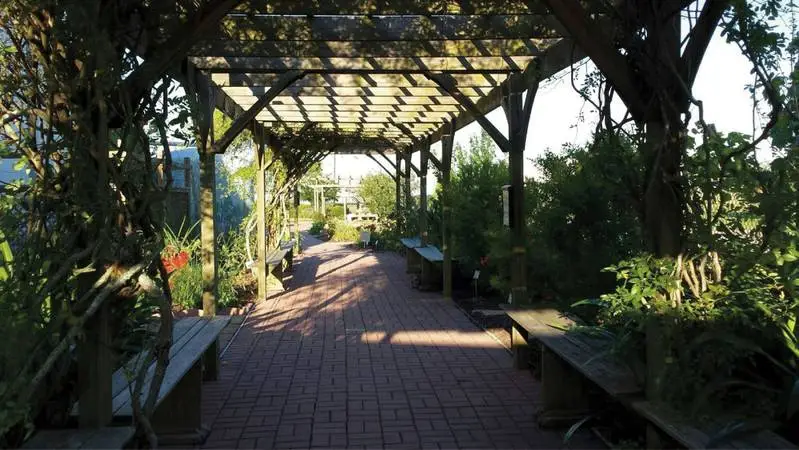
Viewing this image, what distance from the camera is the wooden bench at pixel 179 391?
9.64 feet

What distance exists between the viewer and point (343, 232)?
896 inches

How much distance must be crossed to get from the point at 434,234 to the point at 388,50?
272 inches

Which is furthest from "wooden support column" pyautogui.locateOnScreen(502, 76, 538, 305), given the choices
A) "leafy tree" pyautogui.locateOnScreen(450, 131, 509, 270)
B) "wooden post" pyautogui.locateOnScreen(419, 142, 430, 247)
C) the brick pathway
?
"wooden post" pyautogui.locateOnScreen(419, 142, 430, 247)

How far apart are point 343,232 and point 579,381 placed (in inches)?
748

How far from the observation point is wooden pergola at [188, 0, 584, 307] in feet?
15.9

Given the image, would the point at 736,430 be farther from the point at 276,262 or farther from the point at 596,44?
the point at 276,262

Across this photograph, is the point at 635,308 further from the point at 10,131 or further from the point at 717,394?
the point at 10,131

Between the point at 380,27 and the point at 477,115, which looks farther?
the point at 477,115

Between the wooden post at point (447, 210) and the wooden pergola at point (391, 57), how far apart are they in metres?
1.07

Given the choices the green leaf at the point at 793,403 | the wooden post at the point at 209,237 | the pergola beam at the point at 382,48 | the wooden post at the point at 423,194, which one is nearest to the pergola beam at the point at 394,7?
the pergola beam at the point at 382,48

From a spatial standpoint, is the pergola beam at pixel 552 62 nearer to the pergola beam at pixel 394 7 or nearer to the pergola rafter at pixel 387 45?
the pergola rafter at pixel 387 45

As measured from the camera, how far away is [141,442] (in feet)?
9.22

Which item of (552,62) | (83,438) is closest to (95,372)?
(83,438)

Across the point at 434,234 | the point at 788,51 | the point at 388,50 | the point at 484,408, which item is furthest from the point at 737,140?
the point at 434,234
